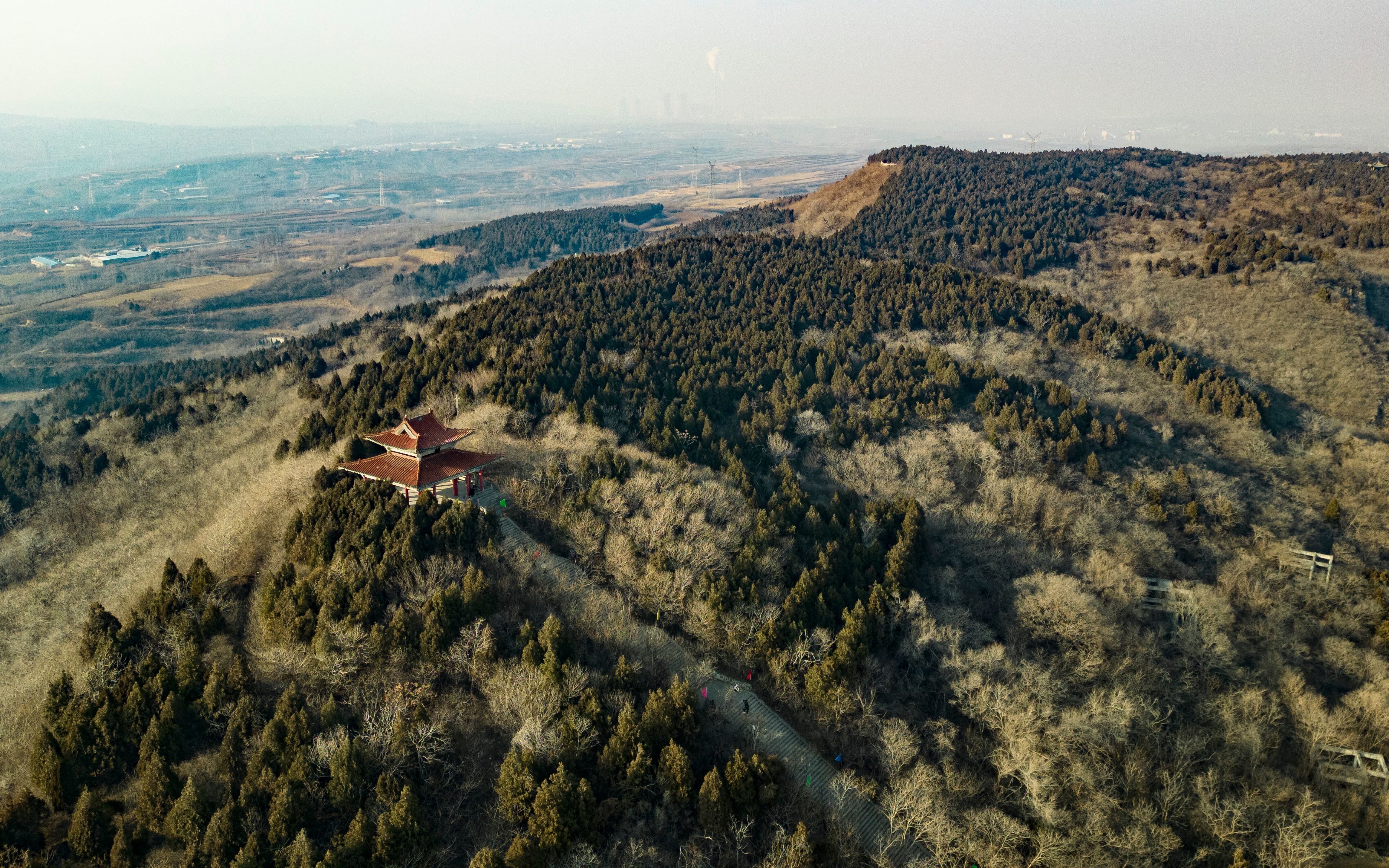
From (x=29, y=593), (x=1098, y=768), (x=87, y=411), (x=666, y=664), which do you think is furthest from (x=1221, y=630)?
(x=87, y=411)

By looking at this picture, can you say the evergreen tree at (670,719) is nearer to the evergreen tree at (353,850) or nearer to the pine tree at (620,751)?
the pine tree at (620,751)

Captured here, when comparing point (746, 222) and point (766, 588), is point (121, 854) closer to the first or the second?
point (766, 588)

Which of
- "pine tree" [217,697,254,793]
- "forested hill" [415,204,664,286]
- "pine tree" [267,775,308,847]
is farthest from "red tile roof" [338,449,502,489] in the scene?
"forested hill" [415,204,664,286]

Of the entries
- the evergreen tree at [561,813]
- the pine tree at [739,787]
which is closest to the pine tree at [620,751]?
the evergreen tree at [561,813]

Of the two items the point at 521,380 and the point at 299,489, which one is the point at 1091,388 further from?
the point at 299,489

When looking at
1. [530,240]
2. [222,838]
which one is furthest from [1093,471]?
[530,240]
